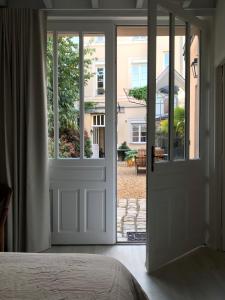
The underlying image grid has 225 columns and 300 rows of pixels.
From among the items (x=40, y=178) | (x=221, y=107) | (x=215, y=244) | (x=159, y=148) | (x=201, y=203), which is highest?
(x=221, y=107)

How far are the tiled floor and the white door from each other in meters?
0.52

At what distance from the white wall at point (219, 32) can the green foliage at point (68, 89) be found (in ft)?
4.19

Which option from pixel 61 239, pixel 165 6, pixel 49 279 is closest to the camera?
pixel 49 279

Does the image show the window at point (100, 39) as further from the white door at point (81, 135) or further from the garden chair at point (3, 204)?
the garden chair at point (3, 204)

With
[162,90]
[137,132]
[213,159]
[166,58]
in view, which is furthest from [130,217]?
[137,132]

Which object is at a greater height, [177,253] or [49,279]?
[49,279]

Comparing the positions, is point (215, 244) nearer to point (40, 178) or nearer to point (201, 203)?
point (201, 203)

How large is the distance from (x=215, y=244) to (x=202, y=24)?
2301 mm

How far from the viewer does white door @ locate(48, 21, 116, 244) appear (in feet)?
13.0

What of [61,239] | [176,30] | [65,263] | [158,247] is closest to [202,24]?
[176,30]

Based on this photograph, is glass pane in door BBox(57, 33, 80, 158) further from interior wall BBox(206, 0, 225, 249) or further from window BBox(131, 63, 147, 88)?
window BBox(131, 63, 147, 88)

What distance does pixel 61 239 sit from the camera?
13.3 feet

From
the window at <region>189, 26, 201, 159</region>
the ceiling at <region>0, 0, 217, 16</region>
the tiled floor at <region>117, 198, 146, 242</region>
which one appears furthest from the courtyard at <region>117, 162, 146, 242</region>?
the ceiling at <region>0, 0, 217, 16</region>

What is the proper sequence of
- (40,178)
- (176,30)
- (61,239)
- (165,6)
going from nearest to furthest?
(165,6)
(176,30)
(40,178)
(61,239)
